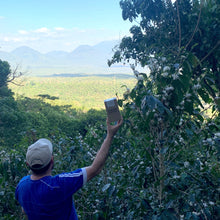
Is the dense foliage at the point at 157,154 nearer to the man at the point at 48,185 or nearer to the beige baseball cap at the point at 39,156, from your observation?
the man at the point at 48,185

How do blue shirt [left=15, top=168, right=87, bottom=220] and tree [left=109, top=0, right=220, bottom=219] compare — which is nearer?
blue shirt [left=15, top=168, right=87, bottom=220]

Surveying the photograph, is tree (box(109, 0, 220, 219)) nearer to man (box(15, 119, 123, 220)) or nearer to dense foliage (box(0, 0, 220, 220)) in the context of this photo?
dense foliage (box(0, 0, 220, 220))

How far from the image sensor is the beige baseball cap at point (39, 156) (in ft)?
3.89

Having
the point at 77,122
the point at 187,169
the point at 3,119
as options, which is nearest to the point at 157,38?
the point at 187,169

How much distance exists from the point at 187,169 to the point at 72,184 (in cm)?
92

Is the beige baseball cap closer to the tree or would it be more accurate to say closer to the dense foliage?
the dense foliage

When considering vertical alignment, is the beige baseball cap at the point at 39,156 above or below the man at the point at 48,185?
above

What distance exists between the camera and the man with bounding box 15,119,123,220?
46.3 inches

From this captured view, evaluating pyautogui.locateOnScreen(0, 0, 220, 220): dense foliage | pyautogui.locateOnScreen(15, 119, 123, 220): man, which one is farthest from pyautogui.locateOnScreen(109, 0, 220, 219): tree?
pyautogui.locateOnScreen(15, 119, 123, 220): man

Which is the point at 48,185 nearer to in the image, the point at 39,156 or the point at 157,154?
the point at 39,156

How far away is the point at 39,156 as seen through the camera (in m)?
1.18

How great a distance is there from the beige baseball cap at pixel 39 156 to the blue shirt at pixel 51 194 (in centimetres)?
8

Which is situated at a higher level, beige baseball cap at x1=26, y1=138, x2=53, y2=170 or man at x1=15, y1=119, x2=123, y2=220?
beige baseball cap at x1=26, y1=138, x2=53, y2=170

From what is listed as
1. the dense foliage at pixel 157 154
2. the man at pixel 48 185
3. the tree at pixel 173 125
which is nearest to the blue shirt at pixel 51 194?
the man at pixel 48 185
